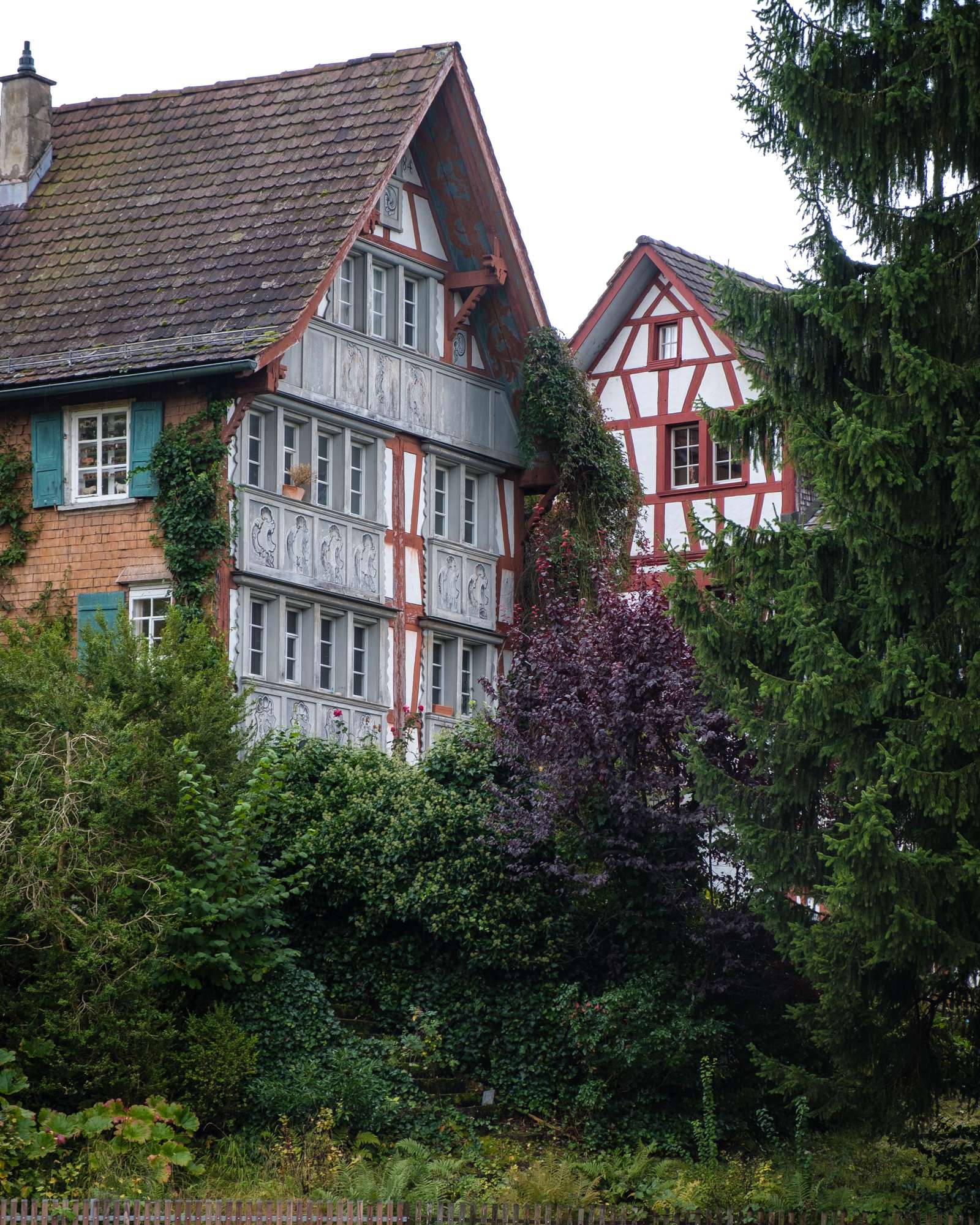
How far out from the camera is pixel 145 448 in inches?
939

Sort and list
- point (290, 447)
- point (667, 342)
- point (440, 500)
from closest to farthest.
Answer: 1. point (290, 447)
2. point (440, 500)
3. point (667, 342)

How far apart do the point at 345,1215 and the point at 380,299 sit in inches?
593

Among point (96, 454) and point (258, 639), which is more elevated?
point (96, 454)

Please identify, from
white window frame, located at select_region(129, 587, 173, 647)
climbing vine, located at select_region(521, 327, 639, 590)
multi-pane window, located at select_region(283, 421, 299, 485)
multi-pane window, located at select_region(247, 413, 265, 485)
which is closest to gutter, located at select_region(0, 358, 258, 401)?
multi-pane window, located at select_region(247, 413, 265, 485)

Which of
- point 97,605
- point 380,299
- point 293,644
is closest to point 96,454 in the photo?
point 97,605

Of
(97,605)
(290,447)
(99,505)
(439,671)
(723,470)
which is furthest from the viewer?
(723,470)

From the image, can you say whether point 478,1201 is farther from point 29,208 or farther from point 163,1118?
point 29,208

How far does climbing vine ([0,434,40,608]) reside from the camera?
2448cm

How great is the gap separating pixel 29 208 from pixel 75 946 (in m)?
13.5

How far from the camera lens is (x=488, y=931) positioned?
18.7 m

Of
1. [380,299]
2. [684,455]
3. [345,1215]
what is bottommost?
[345,1215]

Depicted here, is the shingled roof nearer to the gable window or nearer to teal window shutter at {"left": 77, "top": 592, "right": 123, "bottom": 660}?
the gable window

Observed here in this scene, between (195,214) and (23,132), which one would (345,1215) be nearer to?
(195,214)

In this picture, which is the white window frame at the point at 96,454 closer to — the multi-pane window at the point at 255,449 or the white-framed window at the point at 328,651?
the multi-pane window at the point at 255,449
